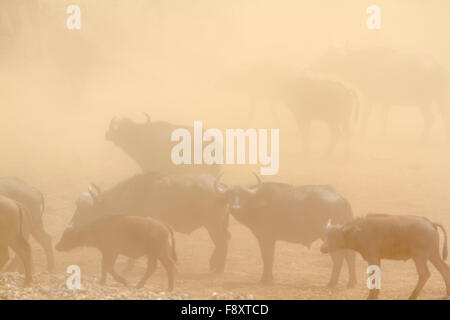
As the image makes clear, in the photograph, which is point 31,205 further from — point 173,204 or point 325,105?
point 325,105

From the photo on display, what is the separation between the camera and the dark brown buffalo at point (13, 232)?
10008mm

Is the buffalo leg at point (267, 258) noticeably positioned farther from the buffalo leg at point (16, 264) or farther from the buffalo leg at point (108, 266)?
the buffalo leg at point (16, 264)

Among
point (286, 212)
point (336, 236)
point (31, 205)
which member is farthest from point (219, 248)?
point (31, 205)

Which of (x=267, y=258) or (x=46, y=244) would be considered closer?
(x=267, y=258)

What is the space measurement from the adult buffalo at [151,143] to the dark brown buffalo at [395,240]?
4.75m

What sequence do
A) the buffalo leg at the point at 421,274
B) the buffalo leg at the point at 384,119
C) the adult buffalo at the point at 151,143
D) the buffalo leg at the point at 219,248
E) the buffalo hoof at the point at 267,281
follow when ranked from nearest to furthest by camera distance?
the buffalo leg at the point at 421,274
the buffalo hoof at the point at 267,281
the buffalo leg at the point at 219,248
the adult buffalo at the point at 151,143
the buffalo leg at the point at 384,119

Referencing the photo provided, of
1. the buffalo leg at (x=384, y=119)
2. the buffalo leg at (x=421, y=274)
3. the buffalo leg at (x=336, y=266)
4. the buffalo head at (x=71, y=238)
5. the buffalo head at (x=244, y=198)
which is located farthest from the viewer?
the buffalo leg at (x=384, y=119)

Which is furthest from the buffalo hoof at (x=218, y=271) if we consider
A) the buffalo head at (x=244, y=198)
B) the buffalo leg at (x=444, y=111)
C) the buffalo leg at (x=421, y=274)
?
the buffalo leg at (x=444, y=111)

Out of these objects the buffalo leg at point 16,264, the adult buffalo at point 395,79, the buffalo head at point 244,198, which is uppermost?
the adult buffalo at point 395,79

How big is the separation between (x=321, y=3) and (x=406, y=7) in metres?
2.71

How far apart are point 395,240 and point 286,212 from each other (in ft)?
6.75

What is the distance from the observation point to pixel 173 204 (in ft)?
39.5

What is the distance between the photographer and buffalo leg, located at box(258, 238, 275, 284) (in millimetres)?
11070

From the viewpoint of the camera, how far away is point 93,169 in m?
16.7
